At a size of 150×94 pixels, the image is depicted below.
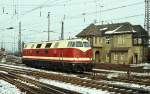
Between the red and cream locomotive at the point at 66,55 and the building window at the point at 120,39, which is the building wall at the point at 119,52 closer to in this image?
the building window at the point at 120,39

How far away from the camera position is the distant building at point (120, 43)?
59625mm

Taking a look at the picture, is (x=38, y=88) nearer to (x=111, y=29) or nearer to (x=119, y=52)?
(x=119, y=52)

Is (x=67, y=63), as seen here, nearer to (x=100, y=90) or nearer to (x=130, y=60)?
(x=100, y=90)

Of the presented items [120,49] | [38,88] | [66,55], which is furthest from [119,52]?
[38,88]

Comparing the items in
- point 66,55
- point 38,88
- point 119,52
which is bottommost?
point 38,88

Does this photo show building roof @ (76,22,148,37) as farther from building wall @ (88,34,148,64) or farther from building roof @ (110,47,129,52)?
building roof @ (110,47,129,52)

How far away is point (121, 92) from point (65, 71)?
17415 mm

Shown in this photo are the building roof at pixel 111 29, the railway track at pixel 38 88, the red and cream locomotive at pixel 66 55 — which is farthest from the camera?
the building roof at pixel 111 29

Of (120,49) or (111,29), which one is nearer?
(120,49)

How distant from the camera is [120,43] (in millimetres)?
61719

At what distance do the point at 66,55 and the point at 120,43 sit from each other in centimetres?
3131

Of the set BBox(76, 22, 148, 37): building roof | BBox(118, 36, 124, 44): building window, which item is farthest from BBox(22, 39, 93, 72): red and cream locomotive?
BBox(76, 22, 148, 37): building roof

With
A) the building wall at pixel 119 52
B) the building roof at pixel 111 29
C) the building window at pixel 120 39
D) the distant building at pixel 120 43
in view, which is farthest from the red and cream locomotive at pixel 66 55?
the building roof at pixel 111 29

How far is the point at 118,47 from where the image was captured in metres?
62.0
